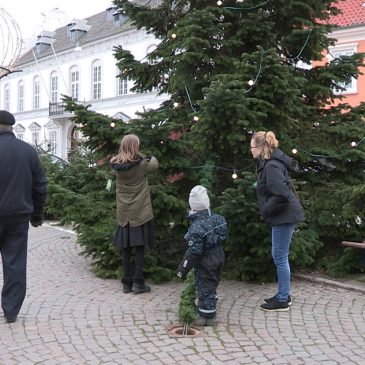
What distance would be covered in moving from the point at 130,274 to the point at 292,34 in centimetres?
410

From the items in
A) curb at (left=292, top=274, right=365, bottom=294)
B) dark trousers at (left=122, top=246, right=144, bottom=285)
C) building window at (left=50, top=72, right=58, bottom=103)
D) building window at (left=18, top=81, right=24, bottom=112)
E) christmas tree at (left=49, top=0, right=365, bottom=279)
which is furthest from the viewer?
building window at (left=18, top=81, right=24, bottom=112)

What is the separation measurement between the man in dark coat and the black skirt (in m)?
1.32

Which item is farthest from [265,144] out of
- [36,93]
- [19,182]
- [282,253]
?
[36,93]

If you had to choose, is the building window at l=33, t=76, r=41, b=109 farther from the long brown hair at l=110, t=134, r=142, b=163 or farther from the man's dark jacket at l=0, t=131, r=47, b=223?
the man's dark jacket at l=0, t=131, r=47, b=223

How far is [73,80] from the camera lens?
42.1m

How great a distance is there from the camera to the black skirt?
6.36 metres

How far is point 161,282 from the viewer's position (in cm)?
707

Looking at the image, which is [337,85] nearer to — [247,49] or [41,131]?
[247,49]

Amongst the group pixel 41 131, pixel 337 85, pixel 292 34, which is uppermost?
pixel 292 34

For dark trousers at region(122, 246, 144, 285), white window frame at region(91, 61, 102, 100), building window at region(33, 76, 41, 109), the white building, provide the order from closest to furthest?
dark trousers at region(122, 246, 144, 285), the white building, white window frame at region(91, 61, 102, 100), building window at region(33, 76, 41, 109)

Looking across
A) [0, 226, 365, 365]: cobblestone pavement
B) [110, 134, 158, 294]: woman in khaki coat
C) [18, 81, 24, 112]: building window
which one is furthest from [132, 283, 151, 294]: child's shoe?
[18, 81, 24, 112]: building window

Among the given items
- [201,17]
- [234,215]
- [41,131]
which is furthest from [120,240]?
[41,131]

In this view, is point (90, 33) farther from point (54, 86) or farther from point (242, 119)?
point (242, 119)

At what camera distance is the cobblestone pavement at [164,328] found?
4531 millimetres
